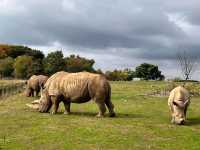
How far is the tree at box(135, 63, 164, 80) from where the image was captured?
120 meters

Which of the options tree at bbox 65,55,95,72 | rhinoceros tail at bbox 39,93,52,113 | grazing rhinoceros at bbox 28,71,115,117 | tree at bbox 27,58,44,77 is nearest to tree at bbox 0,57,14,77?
tree at bbox 27,58,44,77

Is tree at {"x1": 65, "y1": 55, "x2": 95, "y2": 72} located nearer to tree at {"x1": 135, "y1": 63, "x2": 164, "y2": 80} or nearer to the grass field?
tree at {"x1": 135, "y1": 63, "x2": 164, "y2": 80}

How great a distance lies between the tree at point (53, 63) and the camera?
339 ft

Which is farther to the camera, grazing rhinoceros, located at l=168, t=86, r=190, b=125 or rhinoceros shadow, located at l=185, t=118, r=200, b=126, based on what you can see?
rhinoceros shadow, located at l=185, t=118, r=200, b=126

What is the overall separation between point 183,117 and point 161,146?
17.7 ft

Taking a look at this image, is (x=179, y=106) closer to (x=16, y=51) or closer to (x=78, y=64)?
(x=78, y=64)

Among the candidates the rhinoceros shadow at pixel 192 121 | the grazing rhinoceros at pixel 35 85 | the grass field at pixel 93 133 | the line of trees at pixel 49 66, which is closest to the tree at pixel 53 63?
the line of trees at pixel 49 66

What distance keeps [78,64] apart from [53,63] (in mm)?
19164

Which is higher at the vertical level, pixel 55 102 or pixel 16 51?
pixel 16 51

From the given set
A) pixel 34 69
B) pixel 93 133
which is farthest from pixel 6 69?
pixel 93 133

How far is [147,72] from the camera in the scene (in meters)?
122

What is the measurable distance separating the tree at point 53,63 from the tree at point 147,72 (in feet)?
66.4

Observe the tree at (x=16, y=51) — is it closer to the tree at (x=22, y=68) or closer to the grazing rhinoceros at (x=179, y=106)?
the tree at (x=22, y=68)

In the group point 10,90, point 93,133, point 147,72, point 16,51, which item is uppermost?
point 16,51
